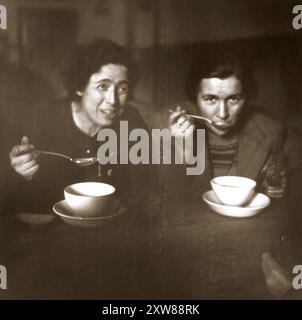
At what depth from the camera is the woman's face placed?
131 centimetres

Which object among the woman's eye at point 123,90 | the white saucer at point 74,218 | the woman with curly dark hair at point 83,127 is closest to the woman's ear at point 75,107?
the woman with curly dark hair at point 83,127

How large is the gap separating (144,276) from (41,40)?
0.63 m

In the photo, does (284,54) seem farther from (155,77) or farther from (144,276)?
(144,276)

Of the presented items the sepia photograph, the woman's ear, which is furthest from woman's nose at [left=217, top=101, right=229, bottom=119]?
the woman's ear

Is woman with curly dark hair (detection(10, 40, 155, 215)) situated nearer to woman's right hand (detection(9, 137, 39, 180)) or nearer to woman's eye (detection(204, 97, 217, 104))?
woman's right hand (detection(9, 137, 39, 180))

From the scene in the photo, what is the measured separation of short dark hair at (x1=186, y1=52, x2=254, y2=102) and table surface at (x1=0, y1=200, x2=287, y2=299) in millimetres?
293

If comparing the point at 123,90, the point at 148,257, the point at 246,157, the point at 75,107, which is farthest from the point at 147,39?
the point at 148,257

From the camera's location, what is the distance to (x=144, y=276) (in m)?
1.33

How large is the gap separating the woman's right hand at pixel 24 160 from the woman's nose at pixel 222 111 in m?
0.46

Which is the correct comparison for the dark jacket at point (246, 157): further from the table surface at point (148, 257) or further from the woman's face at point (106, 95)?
the woman's face at point (106, 95)

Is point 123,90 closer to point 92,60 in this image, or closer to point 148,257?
point 92,60
